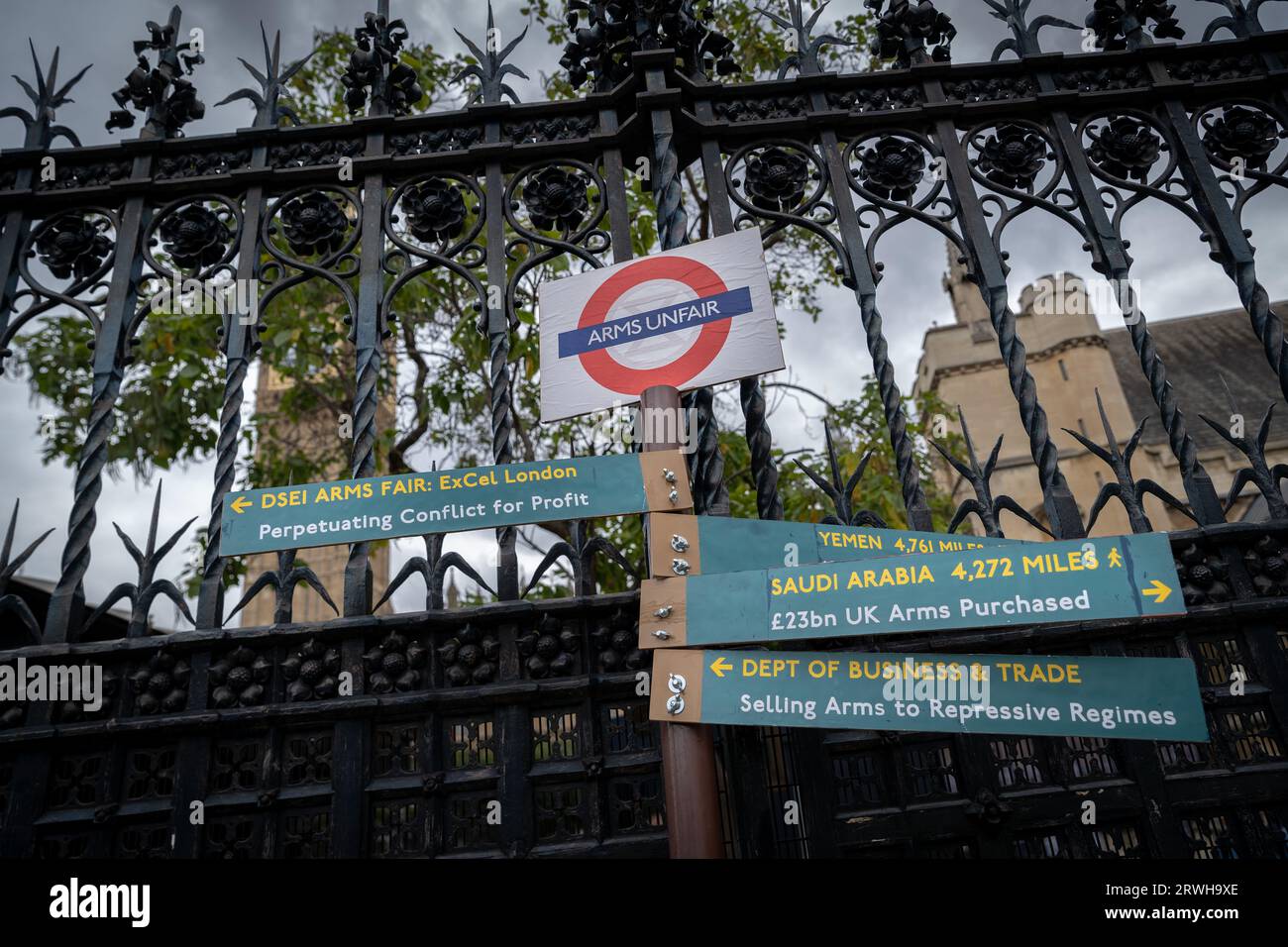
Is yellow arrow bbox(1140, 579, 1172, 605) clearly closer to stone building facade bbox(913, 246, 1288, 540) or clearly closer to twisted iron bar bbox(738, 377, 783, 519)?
twisted iron bar bbox(738, 377, 783, 519)

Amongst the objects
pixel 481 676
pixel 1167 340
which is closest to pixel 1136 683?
pixel 481 676

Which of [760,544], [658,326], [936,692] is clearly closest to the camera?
[936,692]

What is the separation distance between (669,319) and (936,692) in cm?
186

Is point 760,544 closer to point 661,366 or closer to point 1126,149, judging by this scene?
point 661,366

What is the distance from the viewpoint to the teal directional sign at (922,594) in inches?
110

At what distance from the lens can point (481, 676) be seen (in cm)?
362

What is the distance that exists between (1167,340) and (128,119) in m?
37.5

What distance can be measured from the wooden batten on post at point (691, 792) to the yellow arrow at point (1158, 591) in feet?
5.17

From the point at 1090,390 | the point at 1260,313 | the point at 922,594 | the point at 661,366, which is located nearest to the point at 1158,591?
the point at 922,594

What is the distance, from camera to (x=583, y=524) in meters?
3.97

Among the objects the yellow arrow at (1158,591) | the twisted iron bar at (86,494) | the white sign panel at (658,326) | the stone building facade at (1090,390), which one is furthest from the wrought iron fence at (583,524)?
the stone building facade at (1090,390)

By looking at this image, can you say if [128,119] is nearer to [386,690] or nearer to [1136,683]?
[386,690]

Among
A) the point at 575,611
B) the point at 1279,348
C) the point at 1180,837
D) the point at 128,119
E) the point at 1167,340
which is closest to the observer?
the point at 1180,837

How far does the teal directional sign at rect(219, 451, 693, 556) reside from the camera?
3.31m
